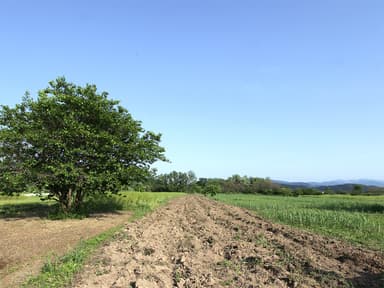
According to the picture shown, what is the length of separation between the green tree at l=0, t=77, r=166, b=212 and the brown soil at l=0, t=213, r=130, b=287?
2.03m

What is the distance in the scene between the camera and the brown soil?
6648 millimetres

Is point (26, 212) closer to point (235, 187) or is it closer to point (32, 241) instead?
point (32, 241)

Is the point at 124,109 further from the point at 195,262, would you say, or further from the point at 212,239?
the point at 195,262

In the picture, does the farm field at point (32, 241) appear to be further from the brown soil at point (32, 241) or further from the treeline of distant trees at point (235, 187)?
the treeline of distant trees at point (235, 187)

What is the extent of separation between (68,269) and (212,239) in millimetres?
4460

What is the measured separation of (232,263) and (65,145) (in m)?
10.9

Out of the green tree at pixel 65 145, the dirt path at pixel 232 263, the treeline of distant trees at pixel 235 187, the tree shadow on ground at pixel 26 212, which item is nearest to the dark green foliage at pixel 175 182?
the treeline of distant trees at pixel 235 187

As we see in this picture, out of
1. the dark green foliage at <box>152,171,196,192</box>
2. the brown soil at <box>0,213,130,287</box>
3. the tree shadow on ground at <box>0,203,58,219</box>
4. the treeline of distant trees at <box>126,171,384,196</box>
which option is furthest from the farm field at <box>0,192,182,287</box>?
the dark green foliage at <box>152,171,196,192</box>

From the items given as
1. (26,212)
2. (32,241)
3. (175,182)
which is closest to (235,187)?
(175,182)

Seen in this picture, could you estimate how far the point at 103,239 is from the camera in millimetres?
9914

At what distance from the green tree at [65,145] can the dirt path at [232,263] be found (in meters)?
6.49

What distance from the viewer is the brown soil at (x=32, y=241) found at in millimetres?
6648

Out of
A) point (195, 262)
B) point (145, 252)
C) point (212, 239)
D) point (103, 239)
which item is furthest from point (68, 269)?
point (212, 239)

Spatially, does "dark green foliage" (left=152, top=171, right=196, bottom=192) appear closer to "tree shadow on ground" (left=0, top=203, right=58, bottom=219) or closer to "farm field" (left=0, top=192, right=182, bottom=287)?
"tree shadow on ground" (left=0, top=203, right=58, bottom=219)
